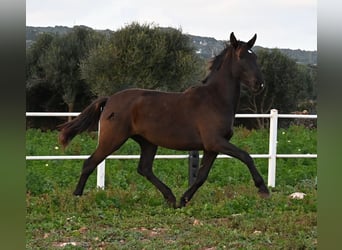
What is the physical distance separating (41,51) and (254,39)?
612 inches

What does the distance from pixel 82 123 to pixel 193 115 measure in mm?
1435

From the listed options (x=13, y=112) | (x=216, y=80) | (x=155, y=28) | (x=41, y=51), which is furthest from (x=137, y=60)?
(x=13, y=112)

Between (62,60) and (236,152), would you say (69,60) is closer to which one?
(62,60)

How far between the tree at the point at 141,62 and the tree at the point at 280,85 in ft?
7.34

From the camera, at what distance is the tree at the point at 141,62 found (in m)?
17.8

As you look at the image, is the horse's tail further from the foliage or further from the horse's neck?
the foliage

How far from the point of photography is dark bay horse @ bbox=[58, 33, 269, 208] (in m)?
5.79

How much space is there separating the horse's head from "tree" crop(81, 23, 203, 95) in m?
11.7

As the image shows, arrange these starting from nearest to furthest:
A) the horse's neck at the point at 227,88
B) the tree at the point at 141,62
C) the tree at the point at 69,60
Result: the horse's neck at the point at 227,88 < the tree at the point at 141,62 < the tree at the point at 69,60

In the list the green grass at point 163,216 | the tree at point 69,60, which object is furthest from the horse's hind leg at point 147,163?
the tree at point 69,60

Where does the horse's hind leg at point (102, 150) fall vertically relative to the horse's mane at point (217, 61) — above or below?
below

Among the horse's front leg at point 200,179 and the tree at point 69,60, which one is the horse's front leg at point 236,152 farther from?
the tree at point 69,60

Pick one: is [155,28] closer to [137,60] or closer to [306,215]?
[137,60]

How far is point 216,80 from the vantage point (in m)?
6.05
